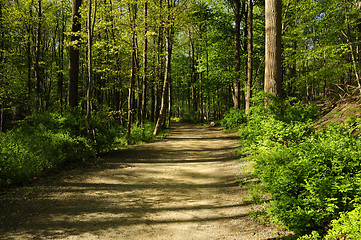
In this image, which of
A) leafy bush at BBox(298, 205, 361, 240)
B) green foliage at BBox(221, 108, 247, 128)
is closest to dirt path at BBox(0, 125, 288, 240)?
leafy bush at BBox(298, 205, 361, 240)

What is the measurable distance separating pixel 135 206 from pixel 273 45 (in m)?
6.38

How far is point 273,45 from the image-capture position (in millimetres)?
7297

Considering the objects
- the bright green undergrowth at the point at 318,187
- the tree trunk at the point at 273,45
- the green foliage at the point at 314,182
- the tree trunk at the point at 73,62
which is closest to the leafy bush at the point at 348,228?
the bright green undergrowth at the point at 318,187

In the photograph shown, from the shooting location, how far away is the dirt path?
13.6ft

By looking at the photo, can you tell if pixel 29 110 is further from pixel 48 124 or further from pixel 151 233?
pixel 151 233

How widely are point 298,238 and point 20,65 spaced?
23449 millimetres

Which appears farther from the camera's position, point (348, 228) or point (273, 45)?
point (273, 45)

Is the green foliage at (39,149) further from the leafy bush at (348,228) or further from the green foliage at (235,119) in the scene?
the green foliage at (235,119)

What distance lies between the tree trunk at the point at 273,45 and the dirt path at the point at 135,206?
121 inches

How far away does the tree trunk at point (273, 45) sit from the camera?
23.7ft

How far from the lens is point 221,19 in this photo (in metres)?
23.4

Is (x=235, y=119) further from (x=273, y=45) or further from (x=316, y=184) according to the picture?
(x=316, y=184)

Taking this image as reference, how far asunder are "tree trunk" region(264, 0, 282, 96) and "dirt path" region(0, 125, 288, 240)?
3065mm

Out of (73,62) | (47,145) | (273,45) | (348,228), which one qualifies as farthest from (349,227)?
(73,62)
